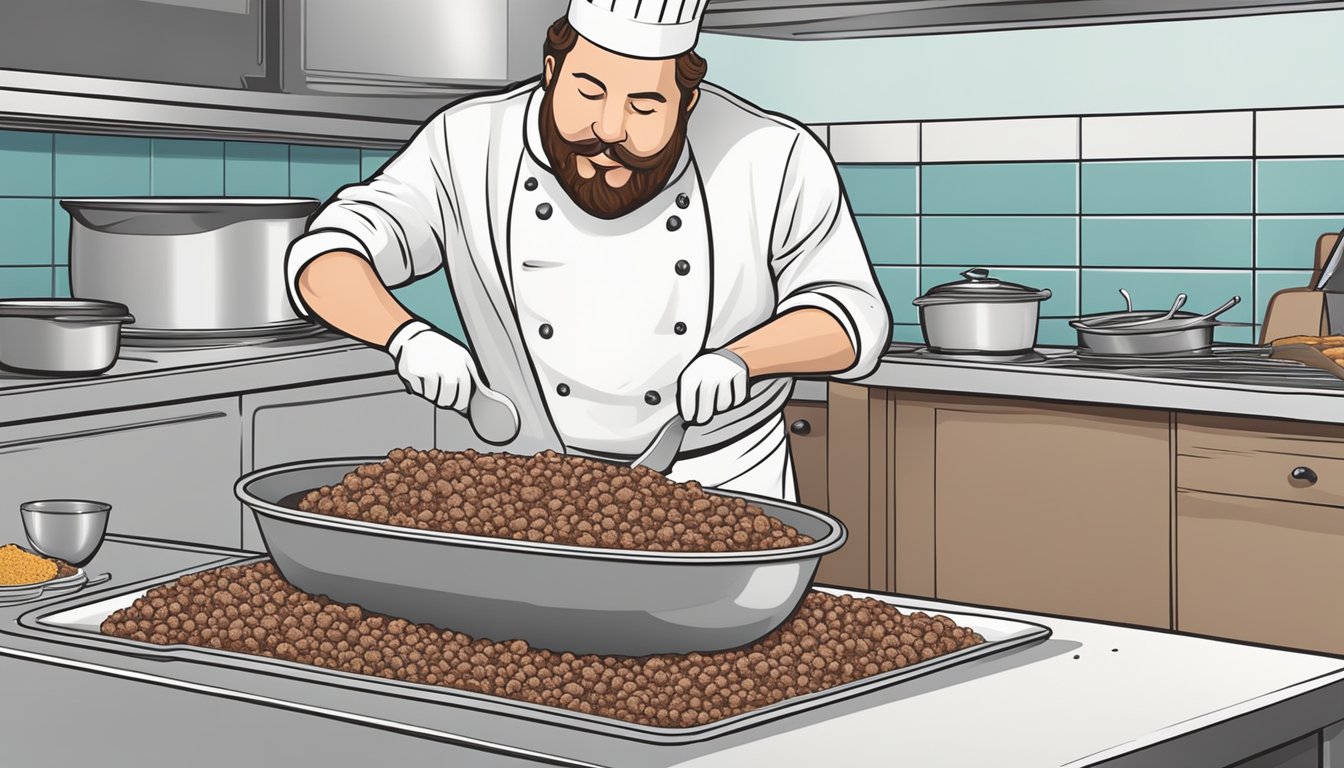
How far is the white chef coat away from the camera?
174cm

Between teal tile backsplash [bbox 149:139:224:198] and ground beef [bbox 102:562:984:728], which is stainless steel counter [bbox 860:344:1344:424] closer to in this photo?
teal tile backsplash [bbox 149:139:224:198]

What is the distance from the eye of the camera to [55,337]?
7.66 feet

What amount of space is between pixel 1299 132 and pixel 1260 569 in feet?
2.83

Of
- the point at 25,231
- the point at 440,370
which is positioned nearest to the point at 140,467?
the point at 25,231

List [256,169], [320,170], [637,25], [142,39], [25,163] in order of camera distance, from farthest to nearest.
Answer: [320,170] < [256,169] < [25,163] < [142,39] < [637,25]

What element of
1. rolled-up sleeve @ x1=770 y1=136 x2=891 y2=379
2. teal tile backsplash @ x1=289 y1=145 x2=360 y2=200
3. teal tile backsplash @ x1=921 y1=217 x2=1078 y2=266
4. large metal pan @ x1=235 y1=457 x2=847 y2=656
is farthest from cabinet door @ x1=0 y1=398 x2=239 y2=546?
teal tile backsplash @ x1=921 y1=217 x2=1078 y2=266

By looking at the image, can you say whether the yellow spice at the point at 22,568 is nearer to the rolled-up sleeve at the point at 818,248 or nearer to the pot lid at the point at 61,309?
the rolled-up sleeve at the point at 818,248

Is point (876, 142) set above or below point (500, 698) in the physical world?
above

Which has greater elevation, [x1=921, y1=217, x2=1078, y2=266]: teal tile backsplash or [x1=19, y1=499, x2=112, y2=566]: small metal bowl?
[x1=921, y1=217, x2=1078, y2=266]: teal tile backsplash

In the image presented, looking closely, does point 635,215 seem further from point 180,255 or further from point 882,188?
point 882,188

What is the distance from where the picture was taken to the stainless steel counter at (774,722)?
811 millimetres

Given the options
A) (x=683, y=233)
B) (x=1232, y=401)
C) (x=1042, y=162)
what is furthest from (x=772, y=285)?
(x=1042, y=162)

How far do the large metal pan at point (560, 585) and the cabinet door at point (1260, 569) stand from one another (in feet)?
5.63

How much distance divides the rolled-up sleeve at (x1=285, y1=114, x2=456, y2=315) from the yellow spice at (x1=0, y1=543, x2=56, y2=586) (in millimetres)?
436
